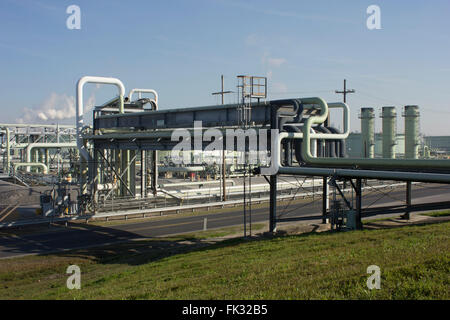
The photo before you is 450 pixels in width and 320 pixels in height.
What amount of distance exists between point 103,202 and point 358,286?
86.2 ft

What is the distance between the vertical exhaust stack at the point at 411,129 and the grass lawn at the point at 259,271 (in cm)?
2555

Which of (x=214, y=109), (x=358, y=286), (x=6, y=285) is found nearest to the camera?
(x=358, y=286)

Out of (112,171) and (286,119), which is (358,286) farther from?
(112,171)

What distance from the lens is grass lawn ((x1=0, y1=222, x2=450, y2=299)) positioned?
7.91 metres

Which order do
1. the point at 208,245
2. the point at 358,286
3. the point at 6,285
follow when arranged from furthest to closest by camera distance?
the point at 208,245
the point at 6,285
the point at 358,286

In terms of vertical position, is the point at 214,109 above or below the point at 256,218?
above

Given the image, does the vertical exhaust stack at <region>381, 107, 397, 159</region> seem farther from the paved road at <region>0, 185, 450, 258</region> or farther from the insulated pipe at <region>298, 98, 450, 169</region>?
the insulated pipe at <region>298, 98, 450, 169</region>

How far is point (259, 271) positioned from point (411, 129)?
32079 mm

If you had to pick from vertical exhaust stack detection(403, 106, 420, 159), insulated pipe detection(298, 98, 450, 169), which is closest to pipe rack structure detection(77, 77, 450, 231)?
insulated pipe detection(298, 98, 450, 169)

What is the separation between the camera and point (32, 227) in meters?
25.9

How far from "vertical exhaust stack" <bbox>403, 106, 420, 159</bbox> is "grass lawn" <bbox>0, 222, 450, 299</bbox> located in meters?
25.5

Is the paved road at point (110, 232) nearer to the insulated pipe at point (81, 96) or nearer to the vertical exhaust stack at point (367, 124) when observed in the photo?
the insulated pipe at point (81, 96)

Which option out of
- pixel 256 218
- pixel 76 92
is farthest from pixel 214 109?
pixel 76 92

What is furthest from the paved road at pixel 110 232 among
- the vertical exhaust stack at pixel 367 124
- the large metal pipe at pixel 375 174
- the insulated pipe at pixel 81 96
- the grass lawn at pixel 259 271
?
the vertical exhaust stack at pixel 367 124
